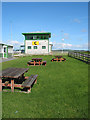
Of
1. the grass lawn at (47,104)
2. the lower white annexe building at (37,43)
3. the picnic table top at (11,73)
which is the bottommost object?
the grass lawn at (47,104)

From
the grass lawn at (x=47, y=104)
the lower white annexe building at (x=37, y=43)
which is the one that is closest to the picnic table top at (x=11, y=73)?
the grass lawn at (x=47, y=104)

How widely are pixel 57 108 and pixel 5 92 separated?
2.69 m

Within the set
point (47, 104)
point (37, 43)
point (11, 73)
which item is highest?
point (37, 43)

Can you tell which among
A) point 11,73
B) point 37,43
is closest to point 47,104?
point 11,73

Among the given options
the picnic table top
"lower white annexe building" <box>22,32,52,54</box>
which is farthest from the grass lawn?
"lower white annexe building" <box>22,32,52,54</box>

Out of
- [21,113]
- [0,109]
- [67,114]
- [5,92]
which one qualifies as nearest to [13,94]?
[5,92]

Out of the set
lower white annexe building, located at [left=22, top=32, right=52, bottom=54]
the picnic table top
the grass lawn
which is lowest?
the grass lawn

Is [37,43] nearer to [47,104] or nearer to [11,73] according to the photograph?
[11,73]

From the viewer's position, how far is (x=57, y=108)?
3709mm

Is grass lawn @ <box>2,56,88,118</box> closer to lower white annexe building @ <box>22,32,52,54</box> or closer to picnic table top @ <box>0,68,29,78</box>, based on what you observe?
picnic table top @ <box>0,68,29,78</box>

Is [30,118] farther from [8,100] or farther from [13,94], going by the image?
[13,94]

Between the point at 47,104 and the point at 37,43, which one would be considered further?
the point at 37,43

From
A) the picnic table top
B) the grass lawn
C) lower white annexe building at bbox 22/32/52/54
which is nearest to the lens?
the grass lawn

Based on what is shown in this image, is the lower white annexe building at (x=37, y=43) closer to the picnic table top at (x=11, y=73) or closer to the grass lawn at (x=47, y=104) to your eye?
the picnic table top at (x=11, y=73)
